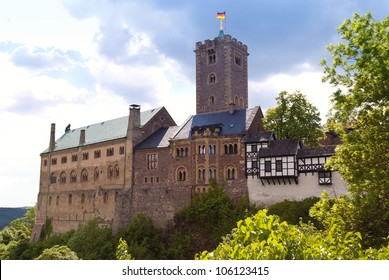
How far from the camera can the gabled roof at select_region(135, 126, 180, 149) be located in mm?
59094

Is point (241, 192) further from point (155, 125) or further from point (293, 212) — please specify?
point (155, 125)

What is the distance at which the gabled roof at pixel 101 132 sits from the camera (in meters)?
65.2

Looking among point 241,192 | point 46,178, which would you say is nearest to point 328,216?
point 241,192

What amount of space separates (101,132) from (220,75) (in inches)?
800

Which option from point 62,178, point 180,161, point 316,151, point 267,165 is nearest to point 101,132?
point 62,178

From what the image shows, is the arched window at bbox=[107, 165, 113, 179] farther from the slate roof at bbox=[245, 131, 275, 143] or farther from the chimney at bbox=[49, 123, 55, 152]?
the slate roof at bbox=[245, 131, 275, 143]

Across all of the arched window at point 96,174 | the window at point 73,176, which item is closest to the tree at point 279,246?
the arched window at point 96,174

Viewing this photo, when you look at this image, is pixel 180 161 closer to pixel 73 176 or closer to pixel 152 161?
pixel 152 161

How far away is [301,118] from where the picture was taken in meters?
51.9

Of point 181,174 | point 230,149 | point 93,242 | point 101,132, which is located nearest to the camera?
point 230,149

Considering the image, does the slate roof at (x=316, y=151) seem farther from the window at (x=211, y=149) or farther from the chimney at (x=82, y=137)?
the chimney at (x=82, y=137)

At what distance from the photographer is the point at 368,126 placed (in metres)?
21.7

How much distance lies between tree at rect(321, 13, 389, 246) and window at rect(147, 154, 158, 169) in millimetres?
38113

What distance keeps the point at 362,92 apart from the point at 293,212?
25.7 m
